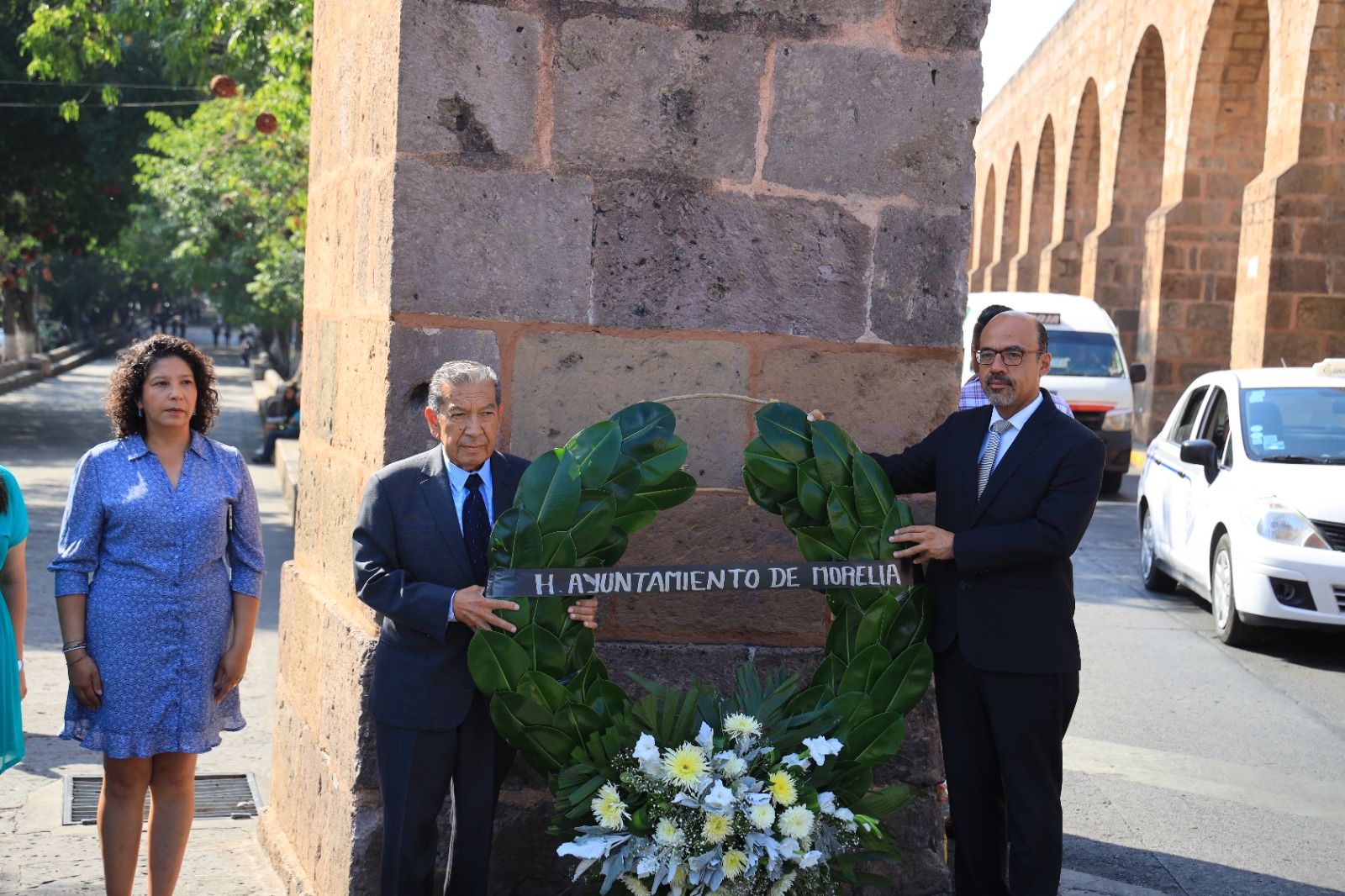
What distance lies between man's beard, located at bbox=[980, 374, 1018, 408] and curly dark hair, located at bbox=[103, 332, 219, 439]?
214cm

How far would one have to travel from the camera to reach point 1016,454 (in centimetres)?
375

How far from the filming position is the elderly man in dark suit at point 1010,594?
3662 millimetres

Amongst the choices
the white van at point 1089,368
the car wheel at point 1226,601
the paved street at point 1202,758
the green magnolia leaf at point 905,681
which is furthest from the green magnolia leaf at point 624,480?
the white van at point 1089,368

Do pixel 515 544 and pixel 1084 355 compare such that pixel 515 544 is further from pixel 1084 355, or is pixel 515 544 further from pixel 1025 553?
pixel 1084 355

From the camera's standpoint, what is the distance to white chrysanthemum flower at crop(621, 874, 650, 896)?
3.20 metres

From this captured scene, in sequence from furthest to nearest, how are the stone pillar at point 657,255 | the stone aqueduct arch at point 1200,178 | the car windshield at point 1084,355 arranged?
the car windshield at point 1084,355 < the stone aqueduct arch at point 1200,178 < the stone pillar at point 657,255

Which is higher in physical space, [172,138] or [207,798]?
[172,138]

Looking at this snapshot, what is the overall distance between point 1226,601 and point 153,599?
6.99 meters

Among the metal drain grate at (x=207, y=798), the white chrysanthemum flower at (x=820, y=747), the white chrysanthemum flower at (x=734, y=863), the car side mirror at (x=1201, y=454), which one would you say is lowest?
the metal drain grate at (x=207, y=798)

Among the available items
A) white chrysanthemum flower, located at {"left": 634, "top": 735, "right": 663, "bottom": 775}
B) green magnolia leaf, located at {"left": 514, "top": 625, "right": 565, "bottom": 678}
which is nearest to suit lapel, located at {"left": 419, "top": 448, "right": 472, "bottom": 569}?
green magnolia leaf, located at {"left": 514, "top": 625, "right": 565, "bottom": 678}

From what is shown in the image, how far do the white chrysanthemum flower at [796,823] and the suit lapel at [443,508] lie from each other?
3.24ft

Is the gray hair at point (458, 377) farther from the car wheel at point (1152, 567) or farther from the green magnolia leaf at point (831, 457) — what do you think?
the car wheel at point (1152, 567)

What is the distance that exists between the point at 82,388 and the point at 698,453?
32.9 m

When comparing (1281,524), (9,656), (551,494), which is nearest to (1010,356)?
(551,494)
